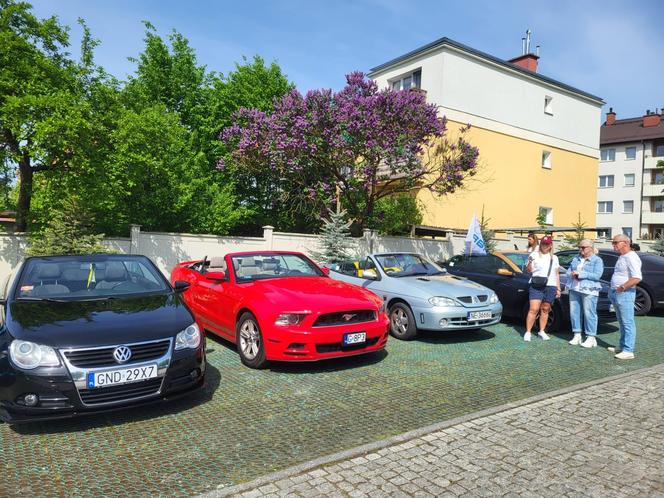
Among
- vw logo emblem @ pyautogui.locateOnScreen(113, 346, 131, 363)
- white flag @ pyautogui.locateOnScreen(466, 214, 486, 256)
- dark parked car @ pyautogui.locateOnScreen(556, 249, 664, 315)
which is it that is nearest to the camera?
vw logo emblem @ pyautogui.locateOnScreen(113, 346, 131, 363)

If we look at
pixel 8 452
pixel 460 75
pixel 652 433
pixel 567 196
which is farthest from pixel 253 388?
pixel 567 196

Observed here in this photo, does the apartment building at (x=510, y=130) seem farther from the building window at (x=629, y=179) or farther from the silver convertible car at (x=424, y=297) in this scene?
the building window at (x=629, y=179)

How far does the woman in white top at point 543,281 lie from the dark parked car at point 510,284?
2.51 ft

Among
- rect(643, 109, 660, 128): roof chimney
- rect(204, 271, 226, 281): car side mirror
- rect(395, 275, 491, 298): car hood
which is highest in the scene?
rect(643, 109, 660, 128): roof chimney

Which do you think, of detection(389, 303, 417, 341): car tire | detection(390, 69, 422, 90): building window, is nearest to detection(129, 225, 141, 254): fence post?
detection(389, 303, 417, 341): car tire

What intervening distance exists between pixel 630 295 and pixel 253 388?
5.60 meters

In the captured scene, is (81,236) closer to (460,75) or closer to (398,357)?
(398,357)

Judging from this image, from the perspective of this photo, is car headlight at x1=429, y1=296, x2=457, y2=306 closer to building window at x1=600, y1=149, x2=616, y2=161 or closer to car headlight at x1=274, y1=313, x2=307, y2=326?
car headlight at x1=274, y1=313, x2=307, y2=326

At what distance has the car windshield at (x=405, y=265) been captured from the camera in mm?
8586

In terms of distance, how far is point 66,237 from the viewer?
1152cm

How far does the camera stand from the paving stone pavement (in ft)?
10.2

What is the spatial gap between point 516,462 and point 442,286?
4.46 meters

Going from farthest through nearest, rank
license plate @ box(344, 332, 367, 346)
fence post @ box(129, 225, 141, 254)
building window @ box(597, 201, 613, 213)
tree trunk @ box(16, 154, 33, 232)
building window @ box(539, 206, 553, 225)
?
building window @ box(597, 201, 613, 213) < building window @ box(539, 206, 553, 225) < fence post @ box(129, 225, 141, 254) < tree trunk @ box(16, 154, 33, 232) < license plate @ box(344, 332, 367, 346)

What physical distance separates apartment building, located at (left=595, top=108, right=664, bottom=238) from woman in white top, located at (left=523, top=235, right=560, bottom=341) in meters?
46.2
